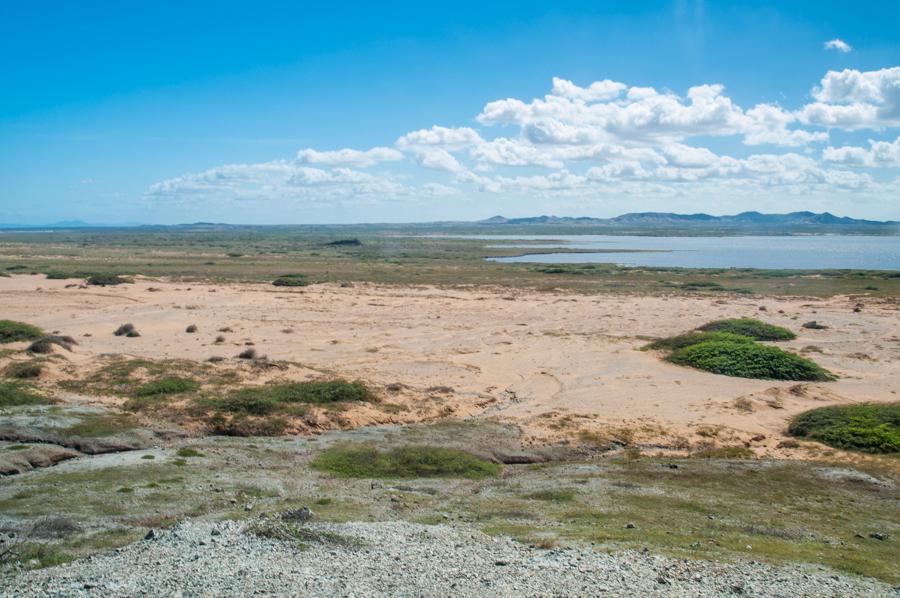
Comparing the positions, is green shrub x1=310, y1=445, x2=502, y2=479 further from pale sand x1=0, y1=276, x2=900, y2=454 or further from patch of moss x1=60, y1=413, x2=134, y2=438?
patch of moss x1=60, y1=413, x2=134, y2=438

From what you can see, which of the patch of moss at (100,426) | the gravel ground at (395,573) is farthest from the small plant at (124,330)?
the gravel ground at (395,573)

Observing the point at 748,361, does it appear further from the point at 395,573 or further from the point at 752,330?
the point at 395,573

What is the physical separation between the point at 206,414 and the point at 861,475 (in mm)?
16683

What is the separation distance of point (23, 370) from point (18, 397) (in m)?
3.78

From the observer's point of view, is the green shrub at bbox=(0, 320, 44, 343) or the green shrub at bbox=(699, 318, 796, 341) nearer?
the green shrub at bbox=(0, 320, 44, 343)

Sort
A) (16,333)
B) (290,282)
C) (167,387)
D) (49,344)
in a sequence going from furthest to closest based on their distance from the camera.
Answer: (290,282), (16,333), (49,344), (167,387)

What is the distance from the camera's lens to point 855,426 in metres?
18.6

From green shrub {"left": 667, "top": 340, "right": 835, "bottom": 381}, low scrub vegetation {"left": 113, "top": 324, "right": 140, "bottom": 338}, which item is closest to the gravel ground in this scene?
green shrub {"left": 667, "top": 340, "right": 835, "bottom": 381}

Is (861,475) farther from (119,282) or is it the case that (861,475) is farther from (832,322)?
(119,282)

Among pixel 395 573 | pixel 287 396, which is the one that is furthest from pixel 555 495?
pixel 287 396

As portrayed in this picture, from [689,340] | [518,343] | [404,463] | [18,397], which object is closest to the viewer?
[404,463]

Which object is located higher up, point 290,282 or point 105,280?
point 105,280

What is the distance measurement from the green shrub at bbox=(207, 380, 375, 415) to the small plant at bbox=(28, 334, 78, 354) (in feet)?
32.2

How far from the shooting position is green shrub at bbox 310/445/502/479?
1527 centimetres
